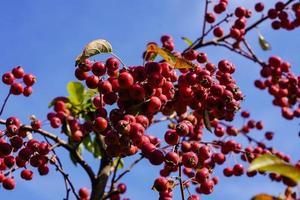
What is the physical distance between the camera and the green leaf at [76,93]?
5066 millimetres

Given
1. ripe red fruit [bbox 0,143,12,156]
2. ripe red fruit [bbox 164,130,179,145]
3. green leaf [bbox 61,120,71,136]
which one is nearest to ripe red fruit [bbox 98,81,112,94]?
ripe red fruit [bbox 164,130,179,145]

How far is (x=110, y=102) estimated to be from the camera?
3.22 m

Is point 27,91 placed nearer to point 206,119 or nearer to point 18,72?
point 18,72

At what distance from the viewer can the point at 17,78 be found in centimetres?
480

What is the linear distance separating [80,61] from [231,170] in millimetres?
3529

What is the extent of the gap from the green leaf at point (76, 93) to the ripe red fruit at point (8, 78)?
2.18 feet

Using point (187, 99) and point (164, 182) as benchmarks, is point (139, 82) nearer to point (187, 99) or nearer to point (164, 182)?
point (187, 99)

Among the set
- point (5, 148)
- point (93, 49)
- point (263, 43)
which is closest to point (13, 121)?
point (5, 148)

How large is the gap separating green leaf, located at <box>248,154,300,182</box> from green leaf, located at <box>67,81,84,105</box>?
3.58m

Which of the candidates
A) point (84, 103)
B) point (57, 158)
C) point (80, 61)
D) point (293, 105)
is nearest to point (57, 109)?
point (84, 103)

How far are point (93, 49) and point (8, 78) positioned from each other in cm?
166

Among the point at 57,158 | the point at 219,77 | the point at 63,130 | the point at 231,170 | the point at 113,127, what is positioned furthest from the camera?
the point at 231,170

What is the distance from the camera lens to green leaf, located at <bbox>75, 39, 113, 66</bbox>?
3320 mm

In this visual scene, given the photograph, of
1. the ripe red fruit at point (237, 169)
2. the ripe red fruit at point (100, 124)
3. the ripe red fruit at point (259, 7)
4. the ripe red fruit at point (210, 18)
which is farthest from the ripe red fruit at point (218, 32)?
the ripe red fruit at point (100, 124)
